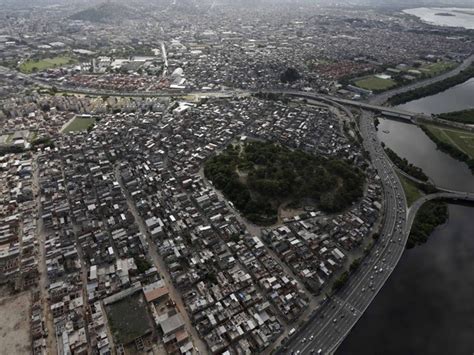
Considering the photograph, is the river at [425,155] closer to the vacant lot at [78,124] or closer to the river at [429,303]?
the river at [429,303]

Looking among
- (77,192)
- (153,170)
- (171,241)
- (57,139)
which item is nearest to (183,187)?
(153,170)

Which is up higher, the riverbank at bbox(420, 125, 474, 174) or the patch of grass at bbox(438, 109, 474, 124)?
the patch of grass at bbox(438, 109, 474, 124)

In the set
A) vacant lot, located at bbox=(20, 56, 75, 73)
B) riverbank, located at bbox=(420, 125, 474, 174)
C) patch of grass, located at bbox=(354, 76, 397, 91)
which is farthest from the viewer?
vacant lot, located at bbox=(20, 56, 75, 73)

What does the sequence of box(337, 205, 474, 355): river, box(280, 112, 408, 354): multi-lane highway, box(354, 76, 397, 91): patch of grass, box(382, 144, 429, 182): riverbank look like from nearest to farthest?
box(280, 112, 408, 354): multi-lane highway → box(337, 205, 474, 355): river → box(382, 144, 429, 182): riverbank → box(354, 76, 397, 91): patch of grass


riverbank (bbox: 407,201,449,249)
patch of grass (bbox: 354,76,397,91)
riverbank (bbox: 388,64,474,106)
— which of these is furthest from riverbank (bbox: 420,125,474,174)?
patch of grass (bbox: 354,76,397,91)

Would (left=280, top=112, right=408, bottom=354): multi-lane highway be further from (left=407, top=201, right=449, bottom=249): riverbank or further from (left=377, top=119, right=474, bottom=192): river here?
(left=377, top=119, right=474, bottom=192): river

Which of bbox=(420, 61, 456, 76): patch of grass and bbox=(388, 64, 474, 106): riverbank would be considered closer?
bbox=(388, 64, 474, 106): riverbank

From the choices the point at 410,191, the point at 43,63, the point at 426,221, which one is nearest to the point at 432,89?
the point at 410,191

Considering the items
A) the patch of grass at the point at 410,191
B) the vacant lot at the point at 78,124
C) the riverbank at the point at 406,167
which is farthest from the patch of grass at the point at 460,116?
the vacant lot at the point at 78,124
